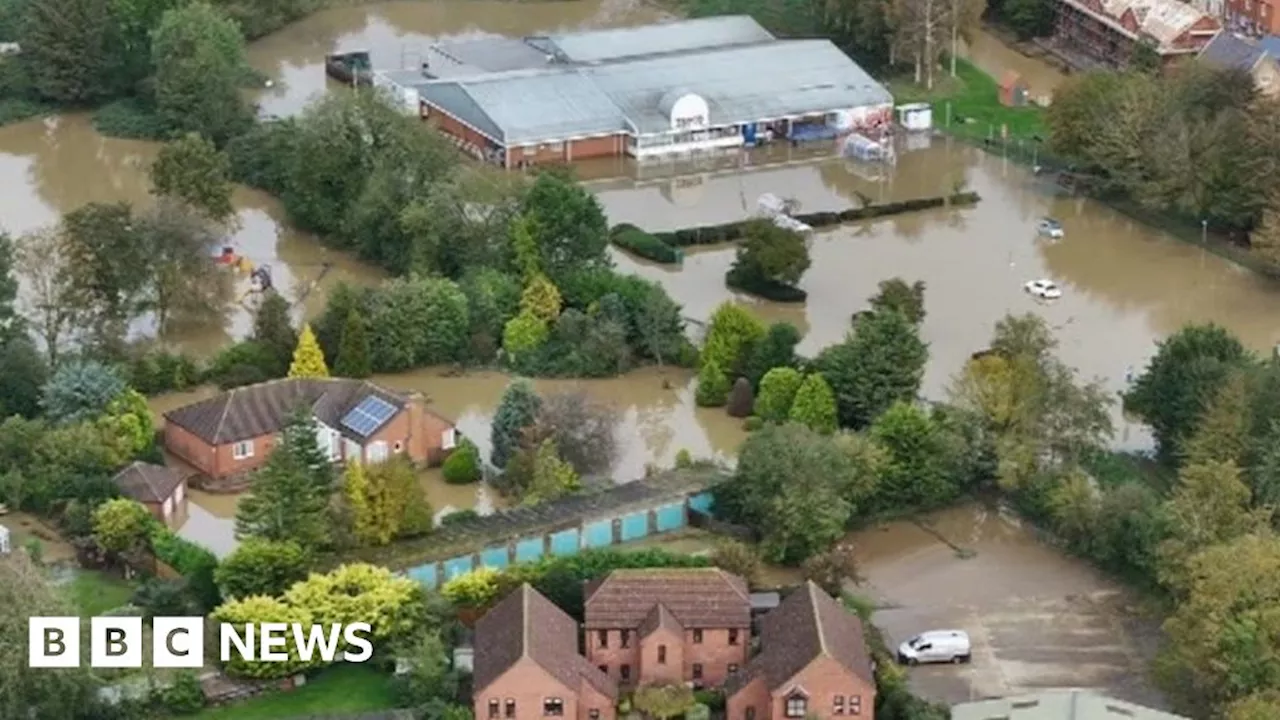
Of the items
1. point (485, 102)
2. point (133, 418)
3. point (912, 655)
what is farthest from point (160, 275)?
point (912, 655)

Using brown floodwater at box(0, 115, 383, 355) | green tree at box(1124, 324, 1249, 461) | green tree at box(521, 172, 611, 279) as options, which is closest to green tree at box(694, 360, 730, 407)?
green tree at box(521, 172, 611, 279)

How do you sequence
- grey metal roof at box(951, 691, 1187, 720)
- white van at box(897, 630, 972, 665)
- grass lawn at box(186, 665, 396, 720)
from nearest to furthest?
grey metal roof at box(951, 691, 1187, 720) < grass lawn at box(186, 665, 396, 720) < white van at box(897, 630, 972, 665)

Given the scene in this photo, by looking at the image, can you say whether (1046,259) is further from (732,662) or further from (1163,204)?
(732,662)

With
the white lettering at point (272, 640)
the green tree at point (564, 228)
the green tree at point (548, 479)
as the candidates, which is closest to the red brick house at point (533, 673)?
the white lettering at point (272, 640)

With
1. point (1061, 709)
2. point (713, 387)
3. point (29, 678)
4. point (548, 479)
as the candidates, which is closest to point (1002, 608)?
point (1061, 709)

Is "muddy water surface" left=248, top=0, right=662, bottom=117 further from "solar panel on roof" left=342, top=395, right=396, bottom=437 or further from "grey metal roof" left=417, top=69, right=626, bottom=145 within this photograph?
"solar panel on roof" left=342, top=395, right=396, bottom=437

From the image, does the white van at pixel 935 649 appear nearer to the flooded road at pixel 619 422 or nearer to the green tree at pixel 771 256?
the flooded road at pixel 619 422
